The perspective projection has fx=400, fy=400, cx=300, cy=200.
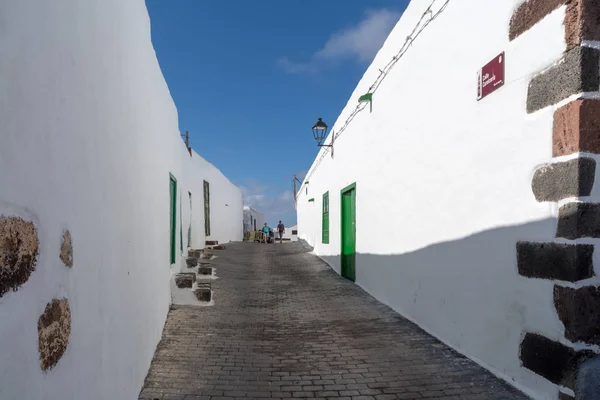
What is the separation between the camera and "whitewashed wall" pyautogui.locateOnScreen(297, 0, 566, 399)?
3.08 meters

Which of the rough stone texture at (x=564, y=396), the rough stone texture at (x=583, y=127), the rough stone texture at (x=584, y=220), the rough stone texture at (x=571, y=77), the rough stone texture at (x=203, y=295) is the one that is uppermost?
the rough stone texture at (x=571, y=77)

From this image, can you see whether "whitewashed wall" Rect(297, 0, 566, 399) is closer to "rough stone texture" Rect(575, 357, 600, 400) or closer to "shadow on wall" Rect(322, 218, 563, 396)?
"shadow on wall" Rect(322, 218, 563, 396)

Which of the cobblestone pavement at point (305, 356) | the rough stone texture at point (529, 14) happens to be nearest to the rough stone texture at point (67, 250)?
the cobblestone pavement at point (305, 356)

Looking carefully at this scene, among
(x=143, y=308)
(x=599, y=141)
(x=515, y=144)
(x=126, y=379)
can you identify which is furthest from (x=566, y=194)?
(x=143, y=308)

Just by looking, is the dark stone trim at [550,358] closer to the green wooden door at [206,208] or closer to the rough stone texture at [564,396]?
the rough stone texture at [564,396]

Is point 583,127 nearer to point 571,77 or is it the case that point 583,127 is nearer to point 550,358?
point 571,77

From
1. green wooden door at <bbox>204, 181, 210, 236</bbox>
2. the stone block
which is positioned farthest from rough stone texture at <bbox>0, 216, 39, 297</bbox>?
green wooden door at <bbox>204, 181, 210, 236</bbox>

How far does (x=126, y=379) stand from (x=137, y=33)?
3065 millimetres

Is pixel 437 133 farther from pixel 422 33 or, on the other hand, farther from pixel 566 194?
pixel 566 194

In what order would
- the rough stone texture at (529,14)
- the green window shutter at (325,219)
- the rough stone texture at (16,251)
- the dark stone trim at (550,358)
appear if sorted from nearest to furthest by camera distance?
the rough stone texture at (16,251) → the dark stone trim at (550,358) → the rough stone texture at (529,14) → the green window shutter at (325,219)

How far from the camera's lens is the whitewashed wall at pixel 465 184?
308 centimetres

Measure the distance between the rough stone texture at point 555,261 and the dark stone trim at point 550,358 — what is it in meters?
0.47

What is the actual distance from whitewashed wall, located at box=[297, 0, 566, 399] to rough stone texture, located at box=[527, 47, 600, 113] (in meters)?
0.10

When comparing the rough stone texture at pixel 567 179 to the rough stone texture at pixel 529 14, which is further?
the rough stone texture at pixel 529 14
